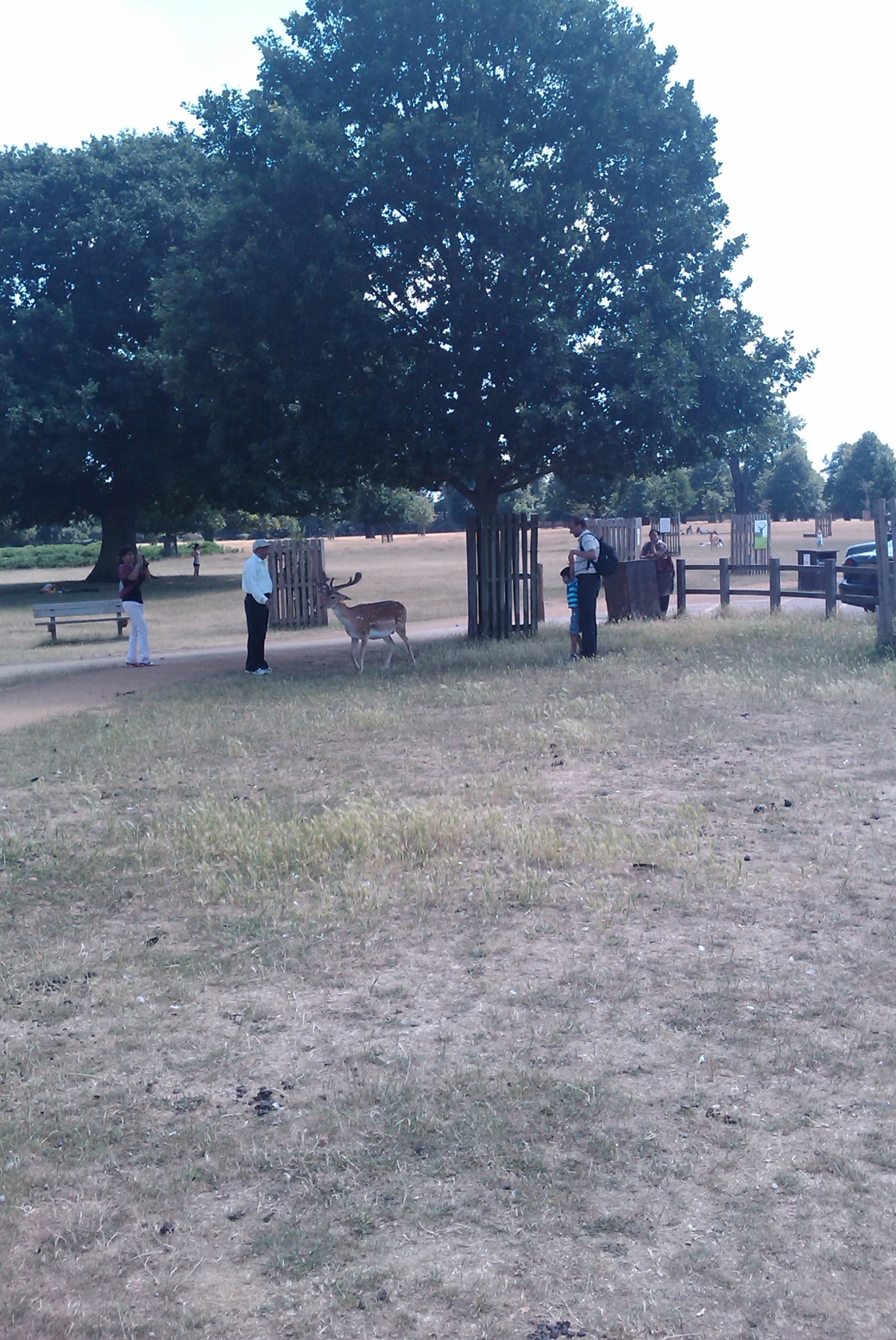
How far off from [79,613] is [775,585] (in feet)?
47.2

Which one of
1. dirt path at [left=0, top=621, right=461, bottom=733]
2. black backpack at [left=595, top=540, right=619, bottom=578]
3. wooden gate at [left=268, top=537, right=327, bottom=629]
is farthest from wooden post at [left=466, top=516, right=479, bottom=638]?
wooden gate at [left=268, top=537, right=327, bottom=629]

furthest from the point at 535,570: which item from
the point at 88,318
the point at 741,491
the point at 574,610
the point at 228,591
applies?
the point at 741,491

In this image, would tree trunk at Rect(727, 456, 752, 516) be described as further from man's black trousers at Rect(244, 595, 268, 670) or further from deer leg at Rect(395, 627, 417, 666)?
man's black trousers at Rect(244, 595, 268, 670)

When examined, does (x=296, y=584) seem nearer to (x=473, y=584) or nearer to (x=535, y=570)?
(x=473, y=584)

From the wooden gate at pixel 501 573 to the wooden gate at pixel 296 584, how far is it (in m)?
7.43

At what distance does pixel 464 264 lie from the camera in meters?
17.8

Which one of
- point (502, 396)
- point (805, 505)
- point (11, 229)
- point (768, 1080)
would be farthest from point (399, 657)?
point (805, 505)

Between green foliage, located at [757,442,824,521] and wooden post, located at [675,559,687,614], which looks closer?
wooden post, located at [675,559,687,614]

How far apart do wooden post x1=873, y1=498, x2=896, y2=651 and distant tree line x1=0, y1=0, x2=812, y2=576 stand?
3257 millimetres

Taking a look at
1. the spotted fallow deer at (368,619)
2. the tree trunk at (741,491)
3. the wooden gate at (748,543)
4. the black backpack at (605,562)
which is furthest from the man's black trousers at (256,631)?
the tree trunk at (741,491)

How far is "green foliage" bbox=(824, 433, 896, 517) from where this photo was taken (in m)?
98.9

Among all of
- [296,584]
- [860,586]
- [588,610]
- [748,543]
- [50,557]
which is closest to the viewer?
[588,610]

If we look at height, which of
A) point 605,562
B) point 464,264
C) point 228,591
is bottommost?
point 228,591

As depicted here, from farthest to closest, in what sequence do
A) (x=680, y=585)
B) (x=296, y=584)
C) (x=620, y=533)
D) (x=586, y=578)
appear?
1. (x=620, y=533)
2. (x=296, y=584)
3. (x=680, y=585)
4. (x=586, y=578)
